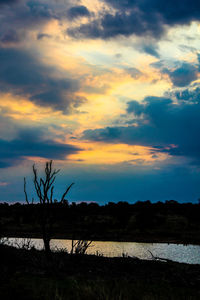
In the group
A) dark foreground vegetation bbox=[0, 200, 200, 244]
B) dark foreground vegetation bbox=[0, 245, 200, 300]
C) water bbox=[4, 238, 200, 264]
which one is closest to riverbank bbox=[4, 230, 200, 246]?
dark foreground vegetation bbox=[0, 200, 200, 244]

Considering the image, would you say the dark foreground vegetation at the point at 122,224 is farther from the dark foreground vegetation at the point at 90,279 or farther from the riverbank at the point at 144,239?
the dark foreground vegetation at the point at 90,279

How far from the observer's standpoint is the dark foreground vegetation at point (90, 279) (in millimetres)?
8711

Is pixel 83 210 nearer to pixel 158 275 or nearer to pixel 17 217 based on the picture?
pixel 17 217

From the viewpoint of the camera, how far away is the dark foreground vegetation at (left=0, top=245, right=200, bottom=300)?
871 centimetres

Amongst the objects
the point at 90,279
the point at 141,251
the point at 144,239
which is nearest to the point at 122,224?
the point at 144,239

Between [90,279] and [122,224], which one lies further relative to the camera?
[122,224]

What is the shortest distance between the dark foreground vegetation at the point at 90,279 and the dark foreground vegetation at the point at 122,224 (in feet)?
120

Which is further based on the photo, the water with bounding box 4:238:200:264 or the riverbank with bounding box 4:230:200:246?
the riverbank with bounding box 4:230:200:246

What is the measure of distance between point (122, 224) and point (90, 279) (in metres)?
54.0

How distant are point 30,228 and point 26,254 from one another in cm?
4847

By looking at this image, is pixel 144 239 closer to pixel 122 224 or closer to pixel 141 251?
pixel 122 224

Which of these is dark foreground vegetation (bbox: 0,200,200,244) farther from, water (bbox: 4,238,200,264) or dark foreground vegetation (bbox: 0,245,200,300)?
dark foreground vegetation (bbox: 0,245,200,300)

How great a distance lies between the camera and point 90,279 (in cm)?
1132

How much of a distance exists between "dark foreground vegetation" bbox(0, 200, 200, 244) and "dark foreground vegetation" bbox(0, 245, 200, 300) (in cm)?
3658
